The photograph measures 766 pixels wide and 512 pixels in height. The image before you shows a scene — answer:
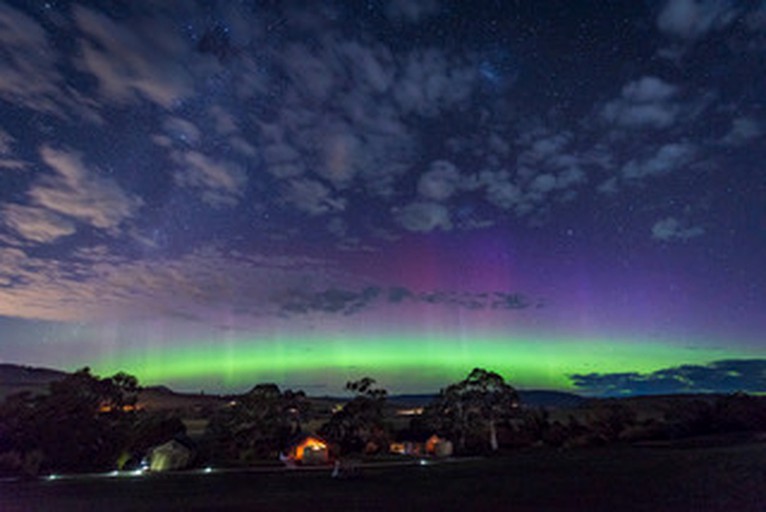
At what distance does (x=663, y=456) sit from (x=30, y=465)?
209 feet

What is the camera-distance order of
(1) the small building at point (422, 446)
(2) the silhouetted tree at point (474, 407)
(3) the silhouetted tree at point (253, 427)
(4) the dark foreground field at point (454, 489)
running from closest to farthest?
(4) the dark foreground field at point (454, 489), (3) the silhouetted tree at point (253, 427), (1) the small building at point (422, 446), (2) the silhouetted tree at point (474, 407)

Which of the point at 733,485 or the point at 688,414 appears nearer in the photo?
the point at 733,485

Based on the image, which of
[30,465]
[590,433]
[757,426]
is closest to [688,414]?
[757,426]

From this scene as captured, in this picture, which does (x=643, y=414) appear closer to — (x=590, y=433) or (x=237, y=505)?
(x=590, y=433)

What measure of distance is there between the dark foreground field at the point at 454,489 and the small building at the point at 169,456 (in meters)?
9.92

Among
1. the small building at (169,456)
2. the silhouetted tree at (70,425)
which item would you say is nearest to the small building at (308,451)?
the small building at (169,456)

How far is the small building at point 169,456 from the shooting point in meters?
56.9

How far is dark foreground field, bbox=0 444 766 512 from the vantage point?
996 inches

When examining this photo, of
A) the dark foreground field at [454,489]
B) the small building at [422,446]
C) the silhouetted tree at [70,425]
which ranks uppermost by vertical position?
the silhouetted tree at [70,425]

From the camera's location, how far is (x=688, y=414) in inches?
3258

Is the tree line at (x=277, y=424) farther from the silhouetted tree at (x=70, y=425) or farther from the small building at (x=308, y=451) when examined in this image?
the small building at (x=308, y=451)

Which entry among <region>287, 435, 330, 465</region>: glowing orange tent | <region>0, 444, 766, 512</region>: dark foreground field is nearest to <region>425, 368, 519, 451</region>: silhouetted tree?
<region>287, 435, 330, 465</region>: glowing orange tent

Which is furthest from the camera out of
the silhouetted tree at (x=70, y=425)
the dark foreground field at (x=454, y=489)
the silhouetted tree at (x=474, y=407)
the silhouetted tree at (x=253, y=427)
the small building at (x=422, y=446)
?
the silhouetted tree at (x=474, y=407)

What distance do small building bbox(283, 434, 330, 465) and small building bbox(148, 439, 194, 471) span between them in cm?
1203
